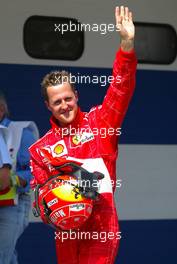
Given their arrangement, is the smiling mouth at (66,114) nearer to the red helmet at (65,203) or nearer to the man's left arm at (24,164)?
the red helmet at (65,203)

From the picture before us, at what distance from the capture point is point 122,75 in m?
2.27

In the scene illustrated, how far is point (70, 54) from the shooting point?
362 centimetres

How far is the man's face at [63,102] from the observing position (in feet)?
7.67

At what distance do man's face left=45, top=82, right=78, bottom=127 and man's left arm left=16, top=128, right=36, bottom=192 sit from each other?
105 centimetres

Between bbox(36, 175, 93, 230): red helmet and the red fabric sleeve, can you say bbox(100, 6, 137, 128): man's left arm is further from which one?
bbox(36, 175, 93, 230): red helmet

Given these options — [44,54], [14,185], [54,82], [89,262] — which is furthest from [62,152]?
[44,54]

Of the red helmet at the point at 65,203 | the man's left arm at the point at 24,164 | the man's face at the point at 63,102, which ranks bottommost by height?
the man's left arm at the point at 24,164

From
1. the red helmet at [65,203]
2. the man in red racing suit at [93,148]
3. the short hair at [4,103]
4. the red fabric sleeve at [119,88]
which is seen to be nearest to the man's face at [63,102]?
the man in red racing suit at [93,148]

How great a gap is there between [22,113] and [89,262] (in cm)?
138

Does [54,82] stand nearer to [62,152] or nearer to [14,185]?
[62,152]

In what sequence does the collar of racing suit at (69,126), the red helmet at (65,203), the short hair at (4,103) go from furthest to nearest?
the short hair at (4,103) < the collar of racing suit at (69,126) < the red helmet at (65,203)

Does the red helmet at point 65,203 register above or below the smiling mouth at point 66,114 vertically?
below

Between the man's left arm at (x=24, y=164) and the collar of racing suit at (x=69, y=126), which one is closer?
the collar of racing suit at (x=69, y=126)

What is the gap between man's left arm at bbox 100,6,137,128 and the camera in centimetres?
226
